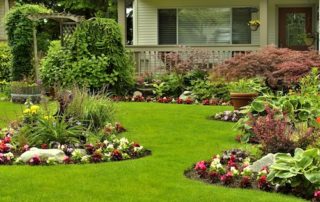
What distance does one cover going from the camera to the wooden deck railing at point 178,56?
17.2 m

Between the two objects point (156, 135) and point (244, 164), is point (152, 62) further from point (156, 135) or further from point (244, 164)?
point (244, 164)

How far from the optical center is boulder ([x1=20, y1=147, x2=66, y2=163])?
25.4 ft

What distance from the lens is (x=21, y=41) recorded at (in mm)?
17062

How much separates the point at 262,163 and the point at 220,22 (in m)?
14.5

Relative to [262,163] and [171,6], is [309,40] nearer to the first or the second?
[171,6]

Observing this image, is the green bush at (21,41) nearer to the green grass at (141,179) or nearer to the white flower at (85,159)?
the green grass at (141,179)

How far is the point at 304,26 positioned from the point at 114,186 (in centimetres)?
1578

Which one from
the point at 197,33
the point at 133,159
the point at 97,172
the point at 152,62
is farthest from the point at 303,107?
the point at 197,33

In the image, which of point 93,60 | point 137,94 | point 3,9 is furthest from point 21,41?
point 3,9

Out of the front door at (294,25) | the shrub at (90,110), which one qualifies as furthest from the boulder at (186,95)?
the shrub at (90,110)

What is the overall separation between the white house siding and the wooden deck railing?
223 centimetres

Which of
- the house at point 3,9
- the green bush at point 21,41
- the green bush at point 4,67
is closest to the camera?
the green bush at point 21,41

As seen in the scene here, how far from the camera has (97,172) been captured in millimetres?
7172

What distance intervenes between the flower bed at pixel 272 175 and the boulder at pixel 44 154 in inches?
67.1
